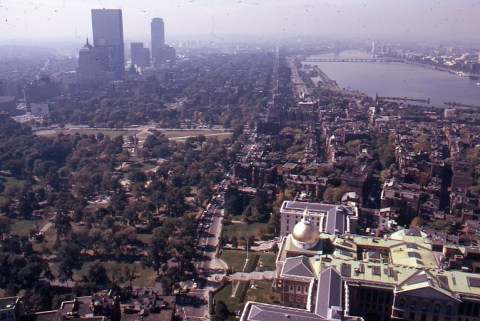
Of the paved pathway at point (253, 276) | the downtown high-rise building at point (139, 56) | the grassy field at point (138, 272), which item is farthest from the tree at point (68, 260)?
the downtown high-rise building at point (139, 56)

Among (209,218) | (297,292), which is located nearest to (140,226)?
(209,218)

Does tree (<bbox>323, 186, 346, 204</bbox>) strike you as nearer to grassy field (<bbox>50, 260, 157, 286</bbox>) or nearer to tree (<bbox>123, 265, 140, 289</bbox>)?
grassy field (<bbox>50, 260, 157, 286</bbox>)

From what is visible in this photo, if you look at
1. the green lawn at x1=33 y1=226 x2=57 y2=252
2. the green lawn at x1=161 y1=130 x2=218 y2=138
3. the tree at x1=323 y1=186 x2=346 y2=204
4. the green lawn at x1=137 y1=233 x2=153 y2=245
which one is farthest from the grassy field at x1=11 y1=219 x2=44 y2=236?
the green lawn at x1=161 y1=130 x2=218 y2=138

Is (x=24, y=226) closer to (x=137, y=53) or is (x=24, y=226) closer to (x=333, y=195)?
(x=333, y=195)

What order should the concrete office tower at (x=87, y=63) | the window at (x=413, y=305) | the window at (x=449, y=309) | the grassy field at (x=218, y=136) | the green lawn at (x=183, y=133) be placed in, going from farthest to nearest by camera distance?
1. the concrete office tower at (x=87, y=63)
2. the green lawn at (x=183, y=133)
3. the grassy field at (x=218, y=136)
4. the window at (x=413, y=305)
5. the window at (x=449, y=309)

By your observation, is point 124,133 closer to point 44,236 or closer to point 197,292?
point 44,236

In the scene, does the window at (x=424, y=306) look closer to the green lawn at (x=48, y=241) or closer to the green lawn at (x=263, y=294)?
the green lawn at (x=263, y=294)
